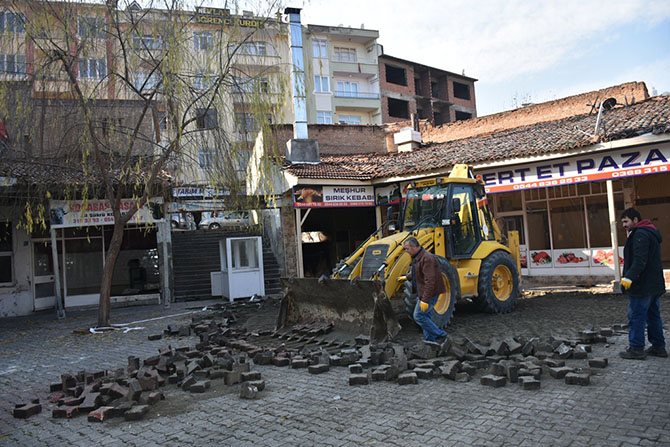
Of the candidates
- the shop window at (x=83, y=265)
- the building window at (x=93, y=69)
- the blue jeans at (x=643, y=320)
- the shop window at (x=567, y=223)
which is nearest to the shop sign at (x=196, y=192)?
the building window at (x=93, y=69)

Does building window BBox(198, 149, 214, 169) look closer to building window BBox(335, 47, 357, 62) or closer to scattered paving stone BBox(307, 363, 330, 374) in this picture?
scattered paving stone BBox(307, 363, 330, 374)

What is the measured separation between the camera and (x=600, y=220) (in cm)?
1497

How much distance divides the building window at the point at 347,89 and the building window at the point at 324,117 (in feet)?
6.62

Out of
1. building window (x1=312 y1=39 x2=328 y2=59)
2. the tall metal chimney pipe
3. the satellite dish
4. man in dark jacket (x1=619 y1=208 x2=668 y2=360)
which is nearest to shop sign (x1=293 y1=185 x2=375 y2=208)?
the tall metal chimney pipe

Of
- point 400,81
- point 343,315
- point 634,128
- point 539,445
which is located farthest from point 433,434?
point 400,81

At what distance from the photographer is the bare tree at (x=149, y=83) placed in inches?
406

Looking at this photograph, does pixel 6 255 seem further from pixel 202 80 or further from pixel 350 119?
pixel 350 119

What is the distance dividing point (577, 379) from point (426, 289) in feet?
8.20

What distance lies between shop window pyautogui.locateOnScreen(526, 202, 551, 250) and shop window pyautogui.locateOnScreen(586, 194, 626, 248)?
50.5 inches

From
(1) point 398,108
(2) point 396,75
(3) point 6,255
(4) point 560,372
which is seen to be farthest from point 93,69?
(2) point 396,75

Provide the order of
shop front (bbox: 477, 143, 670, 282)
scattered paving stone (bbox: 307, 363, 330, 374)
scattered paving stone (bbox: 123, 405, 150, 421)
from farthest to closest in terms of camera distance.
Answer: shop front (bbox: 477, 143, 670, 282), scattered paving stone (bbox: 307, 363, 330, 374), scattered paving stone (bbox: 123, 405, 150, 421)

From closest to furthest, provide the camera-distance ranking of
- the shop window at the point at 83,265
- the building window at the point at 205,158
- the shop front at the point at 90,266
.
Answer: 1. the building window at the point at 205,158
2. the shop front at the point at 90,266
3. the shop window at the point at 83,265

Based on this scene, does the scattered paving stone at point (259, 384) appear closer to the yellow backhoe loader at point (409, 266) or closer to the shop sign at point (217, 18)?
the yellow backhoe loader at point (409, 266)

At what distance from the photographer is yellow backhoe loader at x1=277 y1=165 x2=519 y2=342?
816 cm
